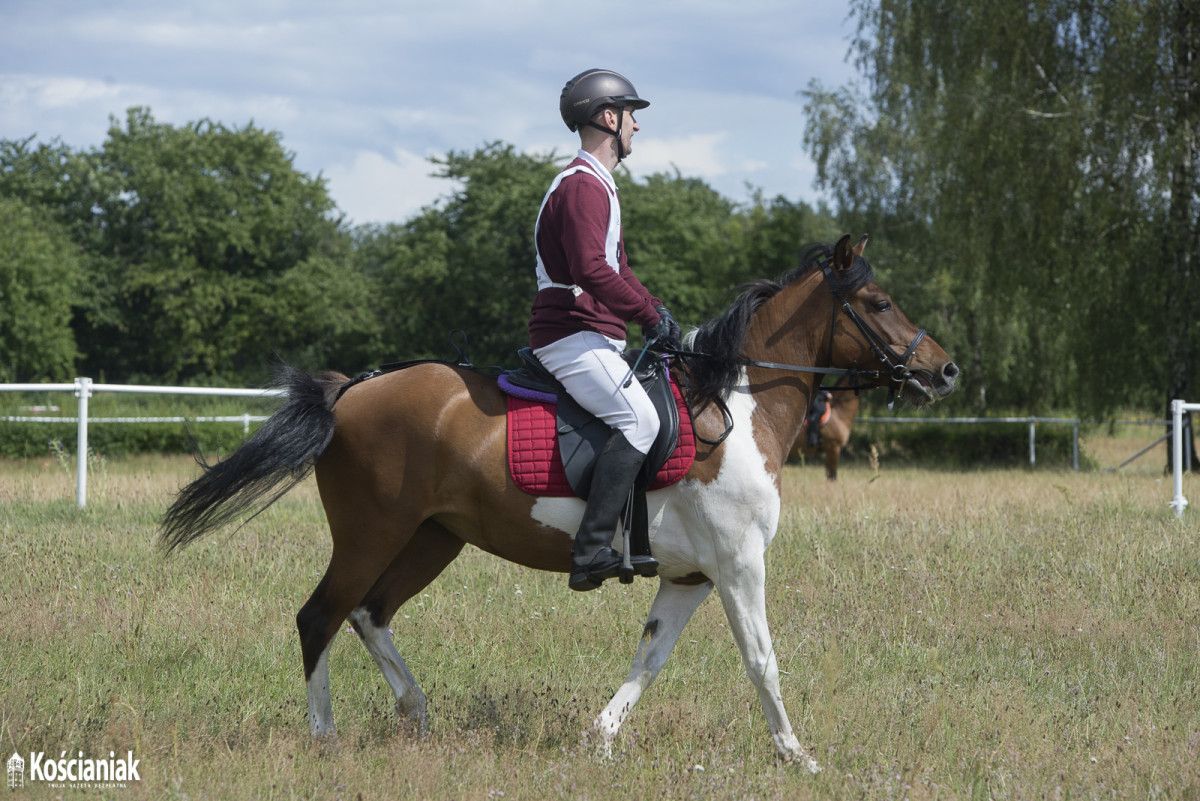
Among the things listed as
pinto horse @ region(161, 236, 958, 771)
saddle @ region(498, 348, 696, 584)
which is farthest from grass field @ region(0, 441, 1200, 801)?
saddle @ region(498, 348, 696, 584)

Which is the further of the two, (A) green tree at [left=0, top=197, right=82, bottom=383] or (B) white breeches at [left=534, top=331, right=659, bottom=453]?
(A) green tree at [left=0, top=197, right=82, bottom=383]

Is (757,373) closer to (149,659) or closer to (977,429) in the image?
(149,659)

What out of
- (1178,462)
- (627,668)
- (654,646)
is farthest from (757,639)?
(1178,462)

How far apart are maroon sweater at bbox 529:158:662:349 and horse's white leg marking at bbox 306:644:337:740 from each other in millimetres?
1660

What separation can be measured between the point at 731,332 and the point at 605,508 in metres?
1.05

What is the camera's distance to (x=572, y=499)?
4.27m

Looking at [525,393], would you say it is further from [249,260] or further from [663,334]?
[249,260]

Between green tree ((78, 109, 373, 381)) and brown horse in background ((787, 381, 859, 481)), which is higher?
green tree ((78, 109, 373, 381))

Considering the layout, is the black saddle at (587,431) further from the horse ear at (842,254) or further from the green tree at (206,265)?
the green tree at (206,265)

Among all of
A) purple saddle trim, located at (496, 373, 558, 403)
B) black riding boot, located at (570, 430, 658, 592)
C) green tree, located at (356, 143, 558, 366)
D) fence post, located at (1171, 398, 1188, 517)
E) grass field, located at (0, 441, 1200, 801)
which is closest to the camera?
grass field, located at (0, 441, 1200, 801)

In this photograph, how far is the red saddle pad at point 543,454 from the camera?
4.22 m

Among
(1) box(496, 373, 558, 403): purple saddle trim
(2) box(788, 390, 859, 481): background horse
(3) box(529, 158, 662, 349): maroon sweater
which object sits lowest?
(2) box(788, 390, 859, 481): background horse

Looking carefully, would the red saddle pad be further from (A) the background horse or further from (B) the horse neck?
(A) the background horse

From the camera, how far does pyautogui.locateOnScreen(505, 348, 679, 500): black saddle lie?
13.9 feet
